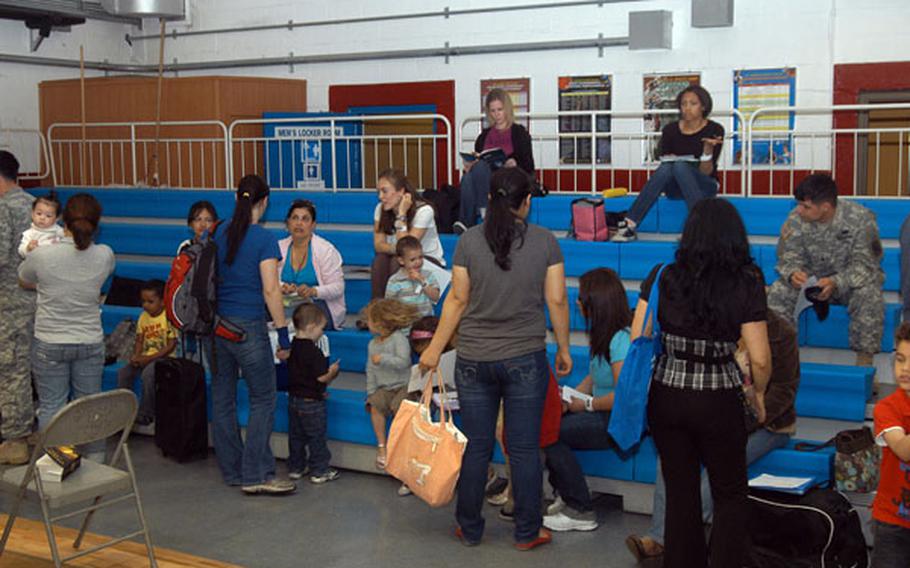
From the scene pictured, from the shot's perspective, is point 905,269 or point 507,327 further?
point 905,269

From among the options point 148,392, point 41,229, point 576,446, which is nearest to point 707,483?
point 576,446

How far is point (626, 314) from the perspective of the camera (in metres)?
5.35

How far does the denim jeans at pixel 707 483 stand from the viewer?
16.5 ft

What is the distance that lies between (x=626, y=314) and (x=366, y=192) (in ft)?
17.2

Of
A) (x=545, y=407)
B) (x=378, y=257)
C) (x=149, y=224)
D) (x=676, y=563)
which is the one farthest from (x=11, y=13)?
(x=676, y=563)

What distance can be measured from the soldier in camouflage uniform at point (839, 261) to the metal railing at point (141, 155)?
7.25 metres

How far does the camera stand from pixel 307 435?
6.44 meters

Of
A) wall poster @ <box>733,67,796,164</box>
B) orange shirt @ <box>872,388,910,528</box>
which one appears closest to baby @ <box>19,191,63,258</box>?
orange shirt @ <box>872,388,910,528</box>

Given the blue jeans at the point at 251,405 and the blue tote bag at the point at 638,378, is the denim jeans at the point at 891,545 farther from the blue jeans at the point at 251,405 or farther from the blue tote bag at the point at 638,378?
the blue jeans at the point at 251,405

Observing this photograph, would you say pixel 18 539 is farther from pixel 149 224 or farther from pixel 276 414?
pixel 149 224

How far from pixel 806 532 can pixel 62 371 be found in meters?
3.89

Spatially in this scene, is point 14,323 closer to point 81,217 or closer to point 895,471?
point 81,217

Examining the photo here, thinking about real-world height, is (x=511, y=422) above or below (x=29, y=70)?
below

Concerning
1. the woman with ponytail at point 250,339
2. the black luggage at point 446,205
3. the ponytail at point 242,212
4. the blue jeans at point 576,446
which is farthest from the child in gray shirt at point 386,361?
the black luggage at point 446,205
